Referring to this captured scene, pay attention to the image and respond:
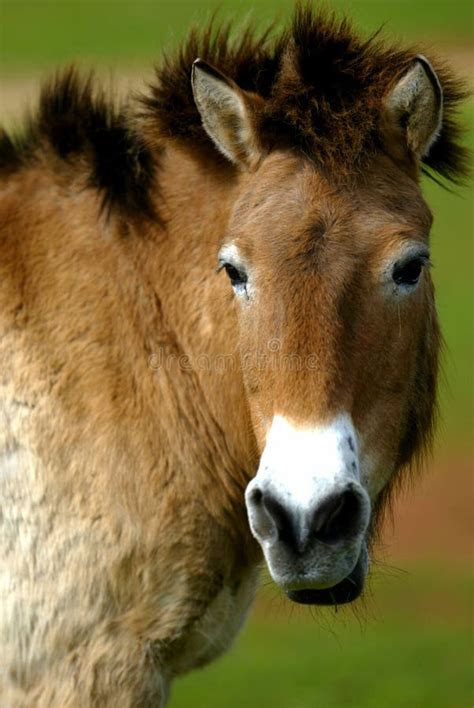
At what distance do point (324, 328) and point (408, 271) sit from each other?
0.50 m

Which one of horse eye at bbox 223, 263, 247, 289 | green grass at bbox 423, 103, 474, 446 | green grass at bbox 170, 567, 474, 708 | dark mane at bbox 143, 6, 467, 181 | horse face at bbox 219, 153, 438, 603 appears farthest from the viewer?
green grass at bbox 423, 103, 474, 446

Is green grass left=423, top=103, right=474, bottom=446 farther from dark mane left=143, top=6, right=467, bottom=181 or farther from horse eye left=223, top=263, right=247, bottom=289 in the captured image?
horse eye left=223, top=263, right=247, bottom=289

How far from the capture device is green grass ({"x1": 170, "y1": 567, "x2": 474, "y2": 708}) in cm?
929

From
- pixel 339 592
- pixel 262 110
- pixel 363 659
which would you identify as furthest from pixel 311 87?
pixel 363 659

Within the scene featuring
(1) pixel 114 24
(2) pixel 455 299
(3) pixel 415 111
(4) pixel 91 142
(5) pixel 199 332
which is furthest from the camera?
(1) pixel 114 24

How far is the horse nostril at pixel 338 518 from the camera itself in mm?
4066

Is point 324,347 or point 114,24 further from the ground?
point 324,347

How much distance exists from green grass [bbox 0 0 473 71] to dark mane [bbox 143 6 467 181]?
3203cm

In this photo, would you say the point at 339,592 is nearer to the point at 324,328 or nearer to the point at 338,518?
the point at 338,518

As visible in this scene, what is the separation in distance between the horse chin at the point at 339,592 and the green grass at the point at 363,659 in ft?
11.5

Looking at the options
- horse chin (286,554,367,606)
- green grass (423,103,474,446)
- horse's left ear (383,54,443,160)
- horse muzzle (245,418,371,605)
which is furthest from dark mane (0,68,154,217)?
green grass (423,103,474,446)

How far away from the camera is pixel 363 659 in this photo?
10758mm

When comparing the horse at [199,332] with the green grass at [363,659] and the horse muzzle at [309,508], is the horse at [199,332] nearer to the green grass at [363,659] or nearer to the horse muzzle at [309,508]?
the horse muzzle at [309,508]

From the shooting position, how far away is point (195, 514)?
4.97 m
